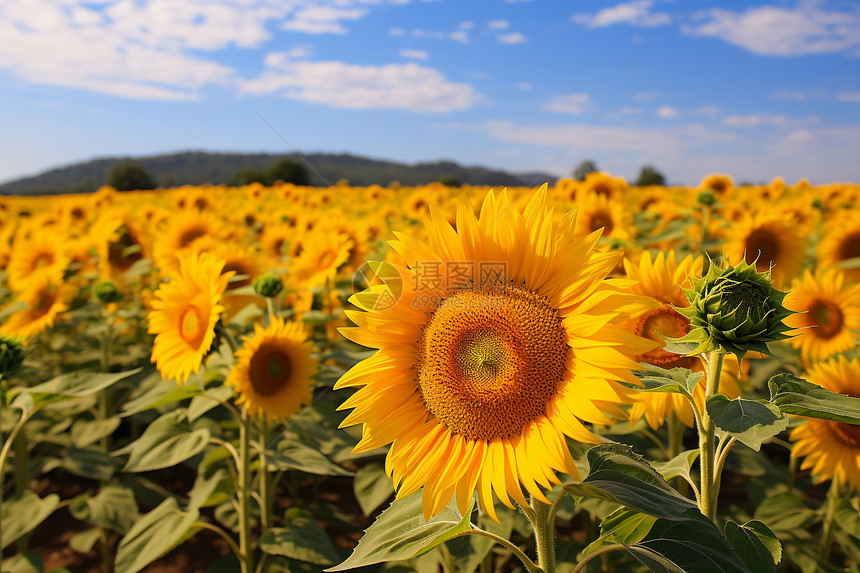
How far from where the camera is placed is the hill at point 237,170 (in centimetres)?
277

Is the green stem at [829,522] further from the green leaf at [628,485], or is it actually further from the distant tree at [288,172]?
the distant tree at [288,172]

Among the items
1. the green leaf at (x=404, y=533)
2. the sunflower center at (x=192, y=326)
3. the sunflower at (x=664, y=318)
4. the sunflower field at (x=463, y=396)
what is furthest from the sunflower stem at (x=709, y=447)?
the sunflower center at (x=192, y=326)

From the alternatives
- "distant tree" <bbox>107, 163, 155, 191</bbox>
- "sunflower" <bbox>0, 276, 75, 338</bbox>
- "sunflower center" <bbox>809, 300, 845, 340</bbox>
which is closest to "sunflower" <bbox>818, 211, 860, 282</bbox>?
"sunflower center" <bbox>809, 300, 845, 340</bbox>

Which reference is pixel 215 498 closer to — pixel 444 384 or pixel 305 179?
pixel 444 384

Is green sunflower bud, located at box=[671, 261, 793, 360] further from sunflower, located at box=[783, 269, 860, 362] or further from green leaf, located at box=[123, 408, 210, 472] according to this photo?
green leaf, located at box=[123, 408, 210, 472]

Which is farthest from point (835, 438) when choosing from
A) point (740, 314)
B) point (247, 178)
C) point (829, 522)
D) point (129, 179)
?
point (129, 179)

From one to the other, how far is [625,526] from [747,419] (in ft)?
1.48

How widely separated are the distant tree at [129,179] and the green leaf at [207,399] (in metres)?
47.2

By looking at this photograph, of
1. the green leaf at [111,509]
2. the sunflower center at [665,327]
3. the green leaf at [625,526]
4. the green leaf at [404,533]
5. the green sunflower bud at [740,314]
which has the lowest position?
the green leaf at [111,509]

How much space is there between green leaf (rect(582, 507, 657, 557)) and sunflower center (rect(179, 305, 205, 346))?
2.09 m

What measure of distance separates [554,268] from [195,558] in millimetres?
3659

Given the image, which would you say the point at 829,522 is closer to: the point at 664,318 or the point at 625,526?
the point at 664,318

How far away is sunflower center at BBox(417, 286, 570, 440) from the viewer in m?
1.28

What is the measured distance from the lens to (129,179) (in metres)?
44.2
